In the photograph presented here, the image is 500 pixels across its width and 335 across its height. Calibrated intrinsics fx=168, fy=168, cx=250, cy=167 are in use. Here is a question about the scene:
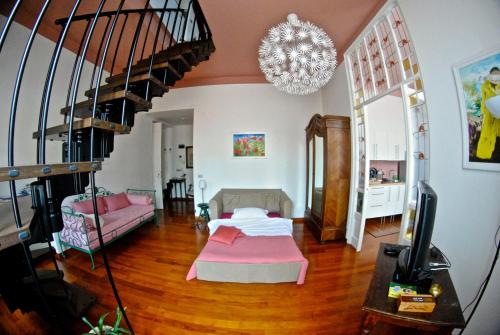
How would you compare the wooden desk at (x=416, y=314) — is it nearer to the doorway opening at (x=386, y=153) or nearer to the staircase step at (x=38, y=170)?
the staircase step at (x=38, y=170)

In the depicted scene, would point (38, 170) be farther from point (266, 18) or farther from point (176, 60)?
point (266, 18)

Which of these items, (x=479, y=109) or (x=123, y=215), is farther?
(x=123, y=215)

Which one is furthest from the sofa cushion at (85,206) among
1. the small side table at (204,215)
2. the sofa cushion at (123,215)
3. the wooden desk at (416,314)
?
the wooden desk at (416,314)

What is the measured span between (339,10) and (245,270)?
3.37 meters

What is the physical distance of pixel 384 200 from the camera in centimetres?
382

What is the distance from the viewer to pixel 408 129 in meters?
1.87

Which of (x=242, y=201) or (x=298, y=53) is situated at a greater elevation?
(x=298, y=53)

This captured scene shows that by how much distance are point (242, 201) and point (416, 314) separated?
113 inches

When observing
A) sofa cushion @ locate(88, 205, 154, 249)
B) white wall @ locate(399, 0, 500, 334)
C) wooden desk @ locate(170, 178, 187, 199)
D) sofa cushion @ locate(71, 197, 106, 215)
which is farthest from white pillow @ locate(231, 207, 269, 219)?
wooden desk @ locate(170, 178, 187, 199)

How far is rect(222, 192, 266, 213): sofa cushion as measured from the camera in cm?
356

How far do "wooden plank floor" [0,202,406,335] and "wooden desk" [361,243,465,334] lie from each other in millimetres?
761

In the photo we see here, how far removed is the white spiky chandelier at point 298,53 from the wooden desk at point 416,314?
6.00ft

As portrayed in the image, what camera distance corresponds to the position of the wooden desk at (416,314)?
895 mm

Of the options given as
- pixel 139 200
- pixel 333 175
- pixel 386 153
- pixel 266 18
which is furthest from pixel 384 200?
pixel 139 200
